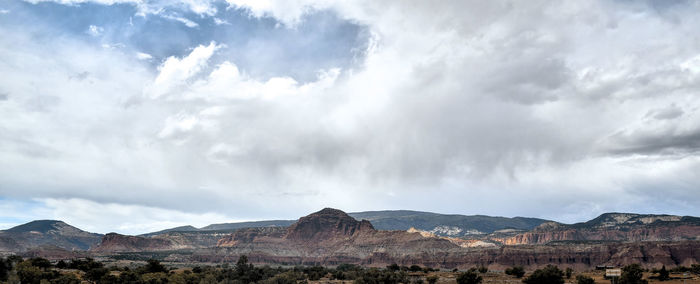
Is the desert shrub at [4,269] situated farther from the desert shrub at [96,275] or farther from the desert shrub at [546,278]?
the desert shrub at [546,278]

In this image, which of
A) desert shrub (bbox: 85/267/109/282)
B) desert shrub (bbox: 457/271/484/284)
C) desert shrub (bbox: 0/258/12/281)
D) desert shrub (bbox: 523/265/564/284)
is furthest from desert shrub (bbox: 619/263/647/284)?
desert shrub (bbox: 0/258/12/281)

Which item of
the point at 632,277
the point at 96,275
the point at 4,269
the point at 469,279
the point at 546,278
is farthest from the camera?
the point at 96,275

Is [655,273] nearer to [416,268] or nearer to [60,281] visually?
[416,268]

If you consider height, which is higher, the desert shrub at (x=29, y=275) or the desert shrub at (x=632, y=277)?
the desert shrub at (x=632, y=277)

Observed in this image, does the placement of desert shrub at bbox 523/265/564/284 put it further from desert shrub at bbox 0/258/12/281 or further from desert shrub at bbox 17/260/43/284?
desert shrub at bbox 0/258/12/281

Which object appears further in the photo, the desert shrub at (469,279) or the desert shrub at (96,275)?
the desert shrub at (96,275)

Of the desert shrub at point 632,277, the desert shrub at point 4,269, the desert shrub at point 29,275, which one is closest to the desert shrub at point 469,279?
the desert shrub at point 632,277

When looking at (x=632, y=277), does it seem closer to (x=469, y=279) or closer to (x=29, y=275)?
(x=469, y=279)

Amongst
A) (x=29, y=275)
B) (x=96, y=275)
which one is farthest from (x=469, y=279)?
(x=29, y=275)

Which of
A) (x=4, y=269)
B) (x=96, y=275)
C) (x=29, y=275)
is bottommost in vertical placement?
(x=96, y=275)

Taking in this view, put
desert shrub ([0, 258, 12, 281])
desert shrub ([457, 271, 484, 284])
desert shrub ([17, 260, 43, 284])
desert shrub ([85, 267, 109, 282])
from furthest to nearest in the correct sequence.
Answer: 1. desert shrub ([85, 267, 109, 282])
2. desert shrub ([457, 271, 484, 284])
3. desert shrub ([17, 260, 43, 284])
4. desert shrub ([0, 258, 12, 281])

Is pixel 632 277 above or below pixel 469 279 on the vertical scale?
above

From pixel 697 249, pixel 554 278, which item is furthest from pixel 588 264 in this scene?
pixel 554 278

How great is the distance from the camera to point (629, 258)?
16738cm
